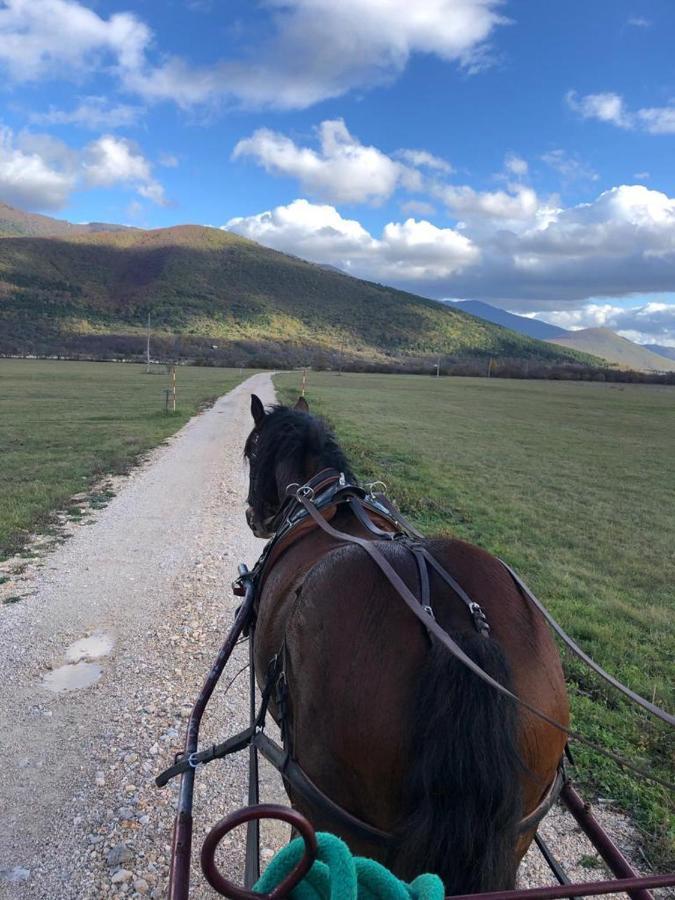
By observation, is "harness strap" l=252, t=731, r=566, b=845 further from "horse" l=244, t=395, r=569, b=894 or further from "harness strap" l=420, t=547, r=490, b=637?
"harness strap" l=420, t=547, r=490, b=637

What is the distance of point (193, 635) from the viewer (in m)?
5.22

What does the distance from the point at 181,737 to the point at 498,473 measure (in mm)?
13089

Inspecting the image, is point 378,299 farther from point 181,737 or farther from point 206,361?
point 181,737

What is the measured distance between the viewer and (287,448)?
150 inches

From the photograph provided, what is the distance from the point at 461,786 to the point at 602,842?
2.55 feet

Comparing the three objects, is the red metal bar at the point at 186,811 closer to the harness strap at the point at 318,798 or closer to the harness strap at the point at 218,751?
the harness strap at the point at 218,751

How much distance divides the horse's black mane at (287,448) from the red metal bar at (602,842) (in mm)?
2035

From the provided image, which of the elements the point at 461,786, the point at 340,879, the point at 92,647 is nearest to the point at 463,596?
the point at 461,786

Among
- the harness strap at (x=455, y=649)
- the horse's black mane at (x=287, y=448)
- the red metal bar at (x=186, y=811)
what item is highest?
the horse's black mane at (x=287, y=448)

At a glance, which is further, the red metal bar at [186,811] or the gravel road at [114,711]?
the gravel road at [114,711]

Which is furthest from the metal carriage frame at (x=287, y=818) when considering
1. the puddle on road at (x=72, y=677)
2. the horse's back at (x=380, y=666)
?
the puddle on road at (x=72, y=677)

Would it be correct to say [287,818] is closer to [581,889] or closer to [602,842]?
[581,889]

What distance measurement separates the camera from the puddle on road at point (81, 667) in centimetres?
438

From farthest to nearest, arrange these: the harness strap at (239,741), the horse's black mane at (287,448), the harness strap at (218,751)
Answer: the horse's black mane at (287,448) < the harness strap at (218,751) < the harness strap at (239,741)
